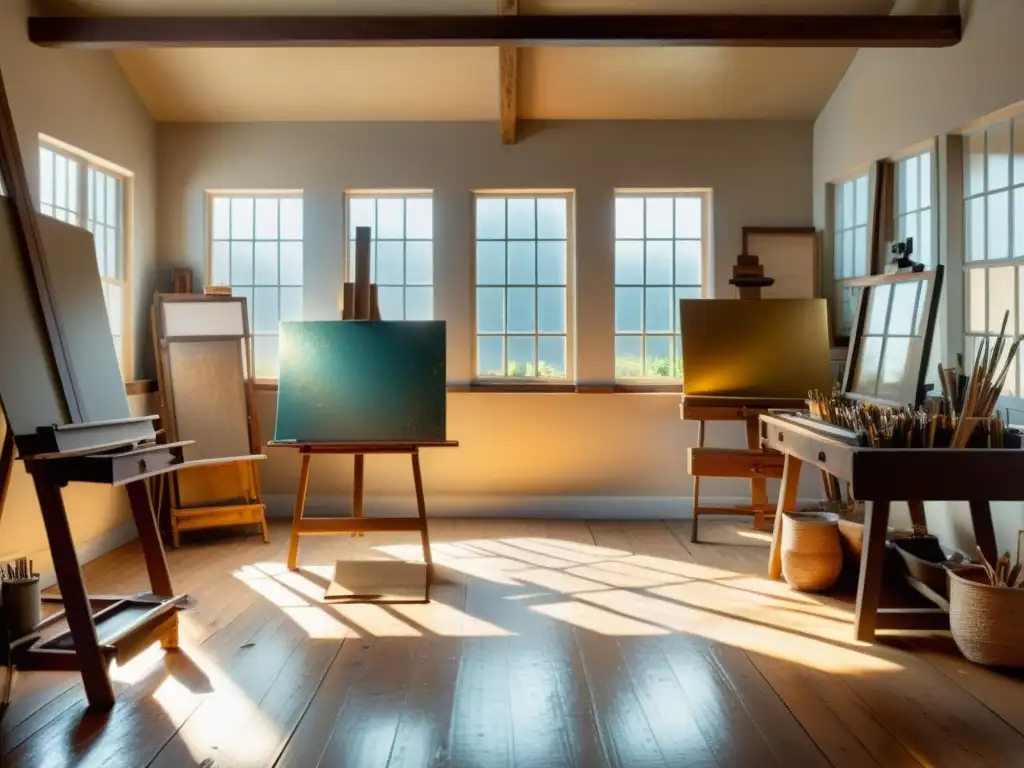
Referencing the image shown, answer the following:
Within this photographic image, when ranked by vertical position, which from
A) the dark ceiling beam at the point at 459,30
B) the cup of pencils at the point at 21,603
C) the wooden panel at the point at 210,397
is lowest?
the cup of pencils at the point at 21,603

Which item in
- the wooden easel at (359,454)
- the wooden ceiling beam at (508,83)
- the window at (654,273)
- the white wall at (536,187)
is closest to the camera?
the wooden easel at (359,454)

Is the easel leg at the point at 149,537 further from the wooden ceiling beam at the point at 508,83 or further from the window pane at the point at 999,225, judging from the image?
the window pane at the point at 999,225

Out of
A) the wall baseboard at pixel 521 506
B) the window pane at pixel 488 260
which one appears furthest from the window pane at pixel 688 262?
the wall baseboard at pixel 521 506

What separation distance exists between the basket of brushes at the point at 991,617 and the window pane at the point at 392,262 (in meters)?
4.08

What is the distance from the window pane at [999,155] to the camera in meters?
4.02

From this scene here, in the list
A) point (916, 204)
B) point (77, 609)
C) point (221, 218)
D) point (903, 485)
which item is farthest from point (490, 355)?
point (77, 609)

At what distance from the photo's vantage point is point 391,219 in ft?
19.9

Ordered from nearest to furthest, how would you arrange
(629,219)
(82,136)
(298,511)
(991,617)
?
1. (991,617)
2. (298,511)
3. (82,136)
4. (629,219)

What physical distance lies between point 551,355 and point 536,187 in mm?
1200

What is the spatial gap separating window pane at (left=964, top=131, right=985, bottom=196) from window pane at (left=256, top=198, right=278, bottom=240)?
4.41 metres

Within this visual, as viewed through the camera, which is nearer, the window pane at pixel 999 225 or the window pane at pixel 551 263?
the window pane at pixel 999 225

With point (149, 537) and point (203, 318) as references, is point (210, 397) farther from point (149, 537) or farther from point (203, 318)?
point (149, 537)

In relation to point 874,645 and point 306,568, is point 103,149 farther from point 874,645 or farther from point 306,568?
point 874,645

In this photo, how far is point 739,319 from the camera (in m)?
5.29
